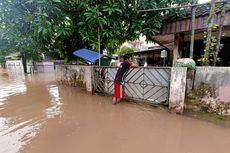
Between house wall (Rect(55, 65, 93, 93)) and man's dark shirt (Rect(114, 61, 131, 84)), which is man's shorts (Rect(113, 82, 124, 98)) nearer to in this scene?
man's dark shirt (Rect(114, 61, 131, 84))

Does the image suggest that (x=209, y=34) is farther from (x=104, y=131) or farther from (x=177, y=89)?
(x=104, y=131)

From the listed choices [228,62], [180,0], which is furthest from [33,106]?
[228,62]

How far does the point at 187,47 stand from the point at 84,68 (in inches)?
197

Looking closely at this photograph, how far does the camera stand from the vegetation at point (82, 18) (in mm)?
5590

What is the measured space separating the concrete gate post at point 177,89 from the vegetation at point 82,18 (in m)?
2.42

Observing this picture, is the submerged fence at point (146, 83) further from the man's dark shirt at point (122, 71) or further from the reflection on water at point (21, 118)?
the reflection on water at point (21, 118)

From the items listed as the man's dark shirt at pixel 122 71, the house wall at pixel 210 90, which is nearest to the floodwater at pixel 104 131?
the house wall at pixel 210 90

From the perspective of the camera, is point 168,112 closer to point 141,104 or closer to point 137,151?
point 141,104

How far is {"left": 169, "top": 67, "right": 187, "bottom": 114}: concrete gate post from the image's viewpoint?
417cm

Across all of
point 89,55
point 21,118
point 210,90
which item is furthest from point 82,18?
point 210,90

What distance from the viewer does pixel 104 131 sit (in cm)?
347

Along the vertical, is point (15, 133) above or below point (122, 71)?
below

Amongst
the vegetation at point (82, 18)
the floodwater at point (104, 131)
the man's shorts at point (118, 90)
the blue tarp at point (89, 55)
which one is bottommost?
the floodwater at point (104, 131)

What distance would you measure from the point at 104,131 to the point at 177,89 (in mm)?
2199
